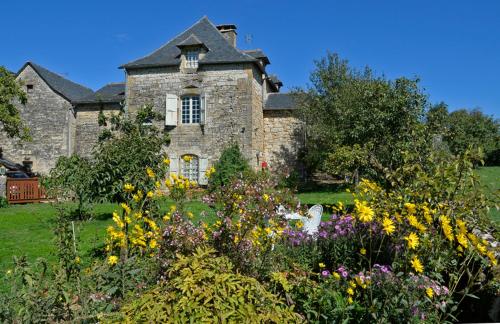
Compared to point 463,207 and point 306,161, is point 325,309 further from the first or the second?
point 306,161

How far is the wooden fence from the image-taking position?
17688 millimetres

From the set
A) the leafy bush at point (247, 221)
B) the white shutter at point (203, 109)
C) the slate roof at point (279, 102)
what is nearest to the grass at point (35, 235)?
the leafy bush at point (247, 221)

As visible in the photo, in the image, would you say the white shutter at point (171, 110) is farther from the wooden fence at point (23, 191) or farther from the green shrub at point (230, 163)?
the wooden fence at point (23, 191)

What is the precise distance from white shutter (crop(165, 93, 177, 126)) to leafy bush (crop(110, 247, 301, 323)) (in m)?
17.4

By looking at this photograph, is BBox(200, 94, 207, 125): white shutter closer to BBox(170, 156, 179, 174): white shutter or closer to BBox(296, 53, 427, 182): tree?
BBox(170, 156, 179, 174): white shutter

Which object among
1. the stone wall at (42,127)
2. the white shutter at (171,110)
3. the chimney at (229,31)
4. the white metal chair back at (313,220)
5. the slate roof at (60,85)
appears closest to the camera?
the white metal chair back at (313,220)

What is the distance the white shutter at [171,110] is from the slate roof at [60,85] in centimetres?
701

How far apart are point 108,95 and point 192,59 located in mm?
6301

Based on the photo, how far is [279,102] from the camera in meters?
22.6

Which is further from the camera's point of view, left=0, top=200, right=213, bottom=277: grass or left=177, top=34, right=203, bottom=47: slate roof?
left=177, top=34, right=203, bottom=47: slate roof

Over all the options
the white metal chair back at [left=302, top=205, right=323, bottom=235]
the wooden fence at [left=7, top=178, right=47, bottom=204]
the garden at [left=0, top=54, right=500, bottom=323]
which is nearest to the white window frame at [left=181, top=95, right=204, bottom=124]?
the wooden fence at [left=7, top=178, right=47, bottom=204]

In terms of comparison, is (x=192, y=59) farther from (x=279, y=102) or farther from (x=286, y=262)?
(x=286, y=262)

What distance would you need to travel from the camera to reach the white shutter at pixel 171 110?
65.4 ft

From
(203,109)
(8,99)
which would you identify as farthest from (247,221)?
(8,99)
